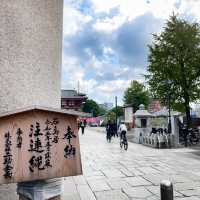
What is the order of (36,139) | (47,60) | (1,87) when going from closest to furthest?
(36,139), (1,87), (47,60)

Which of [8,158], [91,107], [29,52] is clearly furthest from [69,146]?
[91,107]

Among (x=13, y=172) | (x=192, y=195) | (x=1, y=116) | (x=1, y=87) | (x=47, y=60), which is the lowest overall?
(x=192, y=195)

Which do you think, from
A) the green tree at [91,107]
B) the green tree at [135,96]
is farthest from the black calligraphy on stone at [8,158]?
the green tree at [91,107]

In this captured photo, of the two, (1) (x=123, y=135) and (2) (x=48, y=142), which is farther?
(1) (x=123, y=135)

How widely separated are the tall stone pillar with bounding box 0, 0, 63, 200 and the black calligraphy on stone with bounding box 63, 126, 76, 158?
46.1 inches

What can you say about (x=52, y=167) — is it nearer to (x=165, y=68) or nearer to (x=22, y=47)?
(x=22, y=47)

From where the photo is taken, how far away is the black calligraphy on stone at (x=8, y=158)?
10.5 feet

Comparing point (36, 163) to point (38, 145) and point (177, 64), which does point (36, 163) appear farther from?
point (177, 64)

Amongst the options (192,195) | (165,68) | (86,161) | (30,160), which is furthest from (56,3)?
(165,68)

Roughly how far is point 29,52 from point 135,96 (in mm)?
48961

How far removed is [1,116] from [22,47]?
1.57 m

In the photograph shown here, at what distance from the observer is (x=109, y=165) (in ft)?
31.4

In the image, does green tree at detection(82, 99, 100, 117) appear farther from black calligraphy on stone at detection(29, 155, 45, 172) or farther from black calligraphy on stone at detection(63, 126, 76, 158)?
black calligraphy on stone at detection(29, 155, 45, 172)

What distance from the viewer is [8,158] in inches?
127
